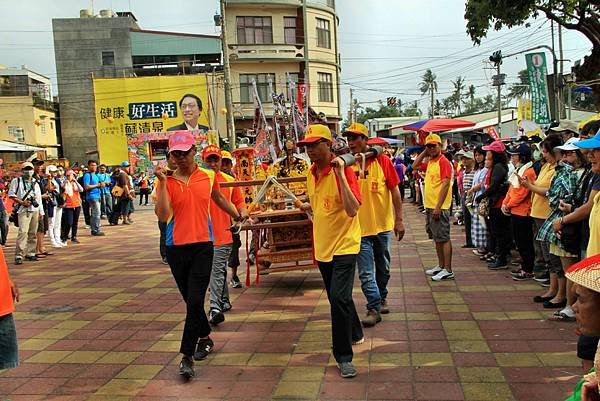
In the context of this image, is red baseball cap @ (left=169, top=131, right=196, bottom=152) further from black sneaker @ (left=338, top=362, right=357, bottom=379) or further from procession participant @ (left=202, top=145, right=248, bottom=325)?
black sneaker @ (left=338, top=362, right=357, bottom=379)

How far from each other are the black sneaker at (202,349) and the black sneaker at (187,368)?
353mm

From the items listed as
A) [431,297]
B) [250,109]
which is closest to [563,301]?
[431,297]

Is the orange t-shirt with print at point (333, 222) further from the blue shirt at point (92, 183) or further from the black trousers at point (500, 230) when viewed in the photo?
the blue shirt at point (92, 183)

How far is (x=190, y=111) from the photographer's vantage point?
32281 millimetres

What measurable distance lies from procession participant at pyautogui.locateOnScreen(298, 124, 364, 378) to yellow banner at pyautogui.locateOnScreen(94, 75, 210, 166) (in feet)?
96.9

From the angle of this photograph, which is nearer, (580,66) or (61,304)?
(61,304)

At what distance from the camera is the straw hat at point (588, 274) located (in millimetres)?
1847

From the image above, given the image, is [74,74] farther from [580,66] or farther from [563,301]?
[563,301]

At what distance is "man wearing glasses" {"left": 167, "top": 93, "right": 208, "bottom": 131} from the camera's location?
3228 centimetres

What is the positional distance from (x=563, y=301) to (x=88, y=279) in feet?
20.8

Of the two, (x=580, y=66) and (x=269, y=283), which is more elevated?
(x=580, y=66)

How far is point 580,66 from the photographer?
13844mm

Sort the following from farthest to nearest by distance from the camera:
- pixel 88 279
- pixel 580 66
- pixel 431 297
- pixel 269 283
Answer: pixel 580 66 → pixel 88 279 → pixel 269 283 → pixel 431 297

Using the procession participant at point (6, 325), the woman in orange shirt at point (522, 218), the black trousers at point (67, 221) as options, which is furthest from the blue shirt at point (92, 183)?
the procession participant at point (6, 325)
